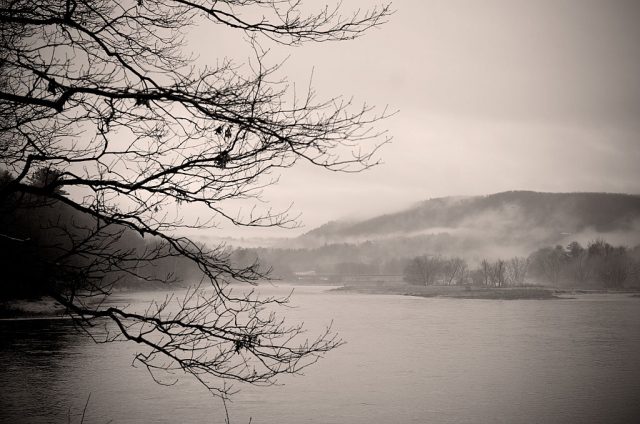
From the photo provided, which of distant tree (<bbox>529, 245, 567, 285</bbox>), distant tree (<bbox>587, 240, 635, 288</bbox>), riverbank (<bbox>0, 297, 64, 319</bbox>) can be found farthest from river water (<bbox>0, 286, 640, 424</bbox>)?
distant tree (<bbox>529, 245, 567, 285</bbox>)

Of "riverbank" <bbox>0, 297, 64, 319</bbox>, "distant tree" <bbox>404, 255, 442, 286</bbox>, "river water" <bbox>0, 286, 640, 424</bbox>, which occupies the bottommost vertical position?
"river water" <bbox>0, 286, 640, 424</bbox>

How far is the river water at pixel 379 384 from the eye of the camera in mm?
15039

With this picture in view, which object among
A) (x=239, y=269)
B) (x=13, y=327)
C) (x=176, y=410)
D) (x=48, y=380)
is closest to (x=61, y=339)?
(x=13, y=327)

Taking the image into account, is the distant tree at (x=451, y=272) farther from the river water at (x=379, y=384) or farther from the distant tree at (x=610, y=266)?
the river water at (x=379, y=384)

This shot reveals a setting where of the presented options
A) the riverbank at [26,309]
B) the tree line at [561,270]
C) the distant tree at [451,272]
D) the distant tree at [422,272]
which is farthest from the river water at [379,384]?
the distant tree at [451,272]

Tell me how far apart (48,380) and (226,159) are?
18050 mm

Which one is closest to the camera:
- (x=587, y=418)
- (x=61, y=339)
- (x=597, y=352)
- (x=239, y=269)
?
(x=239, y=269)

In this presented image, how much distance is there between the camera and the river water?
1504 centimetres

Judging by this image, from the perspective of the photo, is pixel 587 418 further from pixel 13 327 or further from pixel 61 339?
pixel 13 327

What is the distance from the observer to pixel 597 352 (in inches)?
987

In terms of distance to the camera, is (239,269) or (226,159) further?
(239,269)

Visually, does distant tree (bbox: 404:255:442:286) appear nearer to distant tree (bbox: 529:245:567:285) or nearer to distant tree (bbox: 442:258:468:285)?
distant tree (bbox: 442:258:468:285)

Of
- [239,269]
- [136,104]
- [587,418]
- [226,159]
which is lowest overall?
[587,418]

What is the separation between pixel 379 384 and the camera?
61.7 feet
